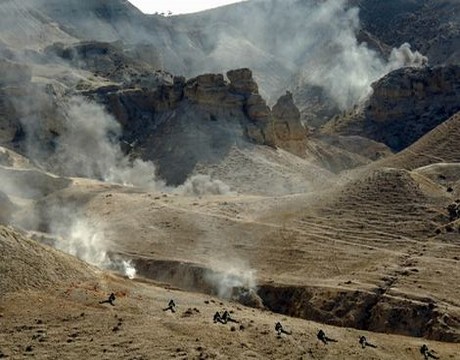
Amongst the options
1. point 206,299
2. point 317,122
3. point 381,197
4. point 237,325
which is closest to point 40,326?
point 237,325

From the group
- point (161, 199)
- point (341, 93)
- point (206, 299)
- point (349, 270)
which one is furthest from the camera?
point (341, 93)

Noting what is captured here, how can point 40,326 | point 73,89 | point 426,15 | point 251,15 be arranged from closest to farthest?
point 40,326, point 73,89, point 426,15, point 251,15

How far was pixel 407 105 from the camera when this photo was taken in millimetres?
92000

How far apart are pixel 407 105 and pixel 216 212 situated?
53.1 m

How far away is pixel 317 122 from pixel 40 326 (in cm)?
8271

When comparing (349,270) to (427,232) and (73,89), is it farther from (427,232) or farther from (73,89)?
(73,89)

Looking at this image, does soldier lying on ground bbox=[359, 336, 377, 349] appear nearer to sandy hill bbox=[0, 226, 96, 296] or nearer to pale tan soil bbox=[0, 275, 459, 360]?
pale tan soil bbox=[0, 275, 459, 360]

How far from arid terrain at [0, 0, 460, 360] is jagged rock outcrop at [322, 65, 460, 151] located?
0.19 m

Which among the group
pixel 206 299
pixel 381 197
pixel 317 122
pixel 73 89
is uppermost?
pixel 317 122

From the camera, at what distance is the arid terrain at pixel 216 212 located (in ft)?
80.2

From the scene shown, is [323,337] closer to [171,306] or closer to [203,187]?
[171,306]

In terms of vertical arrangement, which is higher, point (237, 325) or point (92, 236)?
point (92, 236)

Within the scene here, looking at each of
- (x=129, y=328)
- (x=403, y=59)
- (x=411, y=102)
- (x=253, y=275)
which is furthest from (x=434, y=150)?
(x=403, y=59)

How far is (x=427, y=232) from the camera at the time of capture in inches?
1481
